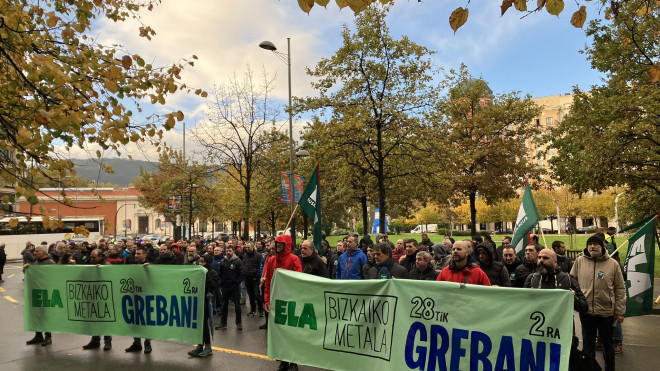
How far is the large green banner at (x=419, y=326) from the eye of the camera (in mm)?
4832

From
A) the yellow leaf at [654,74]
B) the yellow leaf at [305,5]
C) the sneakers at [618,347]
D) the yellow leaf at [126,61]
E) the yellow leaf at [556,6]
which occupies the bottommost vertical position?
the sneakers at [618,347]

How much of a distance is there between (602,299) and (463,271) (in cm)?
180

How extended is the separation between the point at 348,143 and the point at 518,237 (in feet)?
31.4

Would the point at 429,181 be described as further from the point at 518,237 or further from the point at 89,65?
the point at 89,65

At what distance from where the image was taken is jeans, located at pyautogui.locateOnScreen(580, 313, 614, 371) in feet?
19.3

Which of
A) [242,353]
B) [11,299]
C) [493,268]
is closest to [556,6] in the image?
[493,268]

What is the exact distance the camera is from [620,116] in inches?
613

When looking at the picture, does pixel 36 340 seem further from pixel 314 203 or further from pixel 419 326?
pixel 419 326

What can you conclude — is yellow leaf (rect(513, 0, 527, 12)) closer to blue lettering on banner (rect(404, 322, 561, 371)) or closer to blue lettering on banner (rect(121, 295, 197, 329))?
blue lettering on banner (rect(404, 322, 561, 371))

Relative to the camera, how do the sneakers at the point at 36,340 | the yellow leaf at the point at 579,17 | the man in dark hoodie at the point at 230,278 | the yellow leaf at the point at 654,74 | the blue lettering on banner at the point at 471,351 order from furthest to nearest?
the man in dark hoodie at the point at 230,278 → the sneakers at the point at 36,340 → the yellow leaf at the point at 654,74 → the blue lettering on banner at the point at 471,351 → the yellow leaf at the point at 579,17

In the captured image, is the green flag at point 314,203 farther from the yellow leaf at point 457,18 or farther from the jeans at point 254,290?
the yellow leaf at point 457,18

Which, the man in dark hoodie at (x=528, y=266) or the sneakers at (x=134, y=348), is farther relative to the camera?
the sneakers at (x=134, y=348)

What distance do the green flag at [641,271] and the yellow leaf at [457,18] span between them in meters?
5.72

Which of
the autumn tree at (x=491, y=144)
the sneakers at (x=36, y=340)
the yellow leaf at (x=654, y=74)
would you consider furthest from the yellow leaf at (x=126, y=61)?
the autumn tree at (x=491, y=144)
